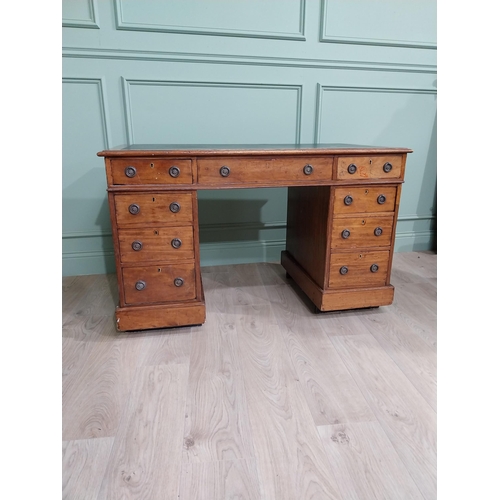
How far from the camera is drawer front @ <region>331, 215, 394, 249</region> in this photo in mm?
1670

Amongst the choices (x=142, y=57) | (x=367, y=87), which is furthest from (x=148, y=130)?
(x=367, y=87)

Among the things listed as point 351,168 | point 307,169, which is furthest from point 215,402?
point 351,168

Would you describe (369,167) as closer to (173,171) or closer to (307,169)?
(307,169)

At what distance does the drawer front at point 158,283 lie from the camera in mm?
1559

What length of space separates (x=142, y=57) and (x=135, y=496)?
1.99 metres

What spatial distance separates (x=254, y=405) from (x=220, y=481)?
A: 0.93 feet

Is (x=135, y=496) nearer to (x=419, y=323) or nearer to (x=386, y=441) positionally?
(x=386, y=441)

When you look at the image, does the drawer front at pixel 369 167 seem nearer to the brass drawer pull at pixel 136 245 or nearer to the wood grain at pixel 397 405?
the wood grain at pixel 397 405

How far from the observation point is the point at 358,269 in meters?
1.74

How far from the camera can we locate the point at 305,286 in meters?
1.89

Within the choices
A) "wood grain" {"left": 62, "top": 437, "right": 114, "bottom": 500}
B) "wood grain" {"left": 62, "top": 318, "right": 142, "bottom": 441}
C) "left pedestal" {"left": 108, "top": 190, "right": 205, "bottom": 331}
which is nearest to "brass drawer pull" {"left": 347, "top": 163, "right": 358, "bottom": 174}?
"left pedestal" {"left": 108, "top": 190, "right": 205, "bottom": 331}

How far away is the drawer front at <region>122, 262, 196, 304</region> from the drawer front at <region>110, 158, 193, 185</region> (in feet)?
1.19

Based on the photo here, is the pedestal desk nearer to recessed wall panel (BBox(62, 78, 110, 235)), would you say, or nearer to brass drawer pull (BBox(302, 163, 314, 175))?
brass drawer pull (BBox(302, 163, 314, 175))
